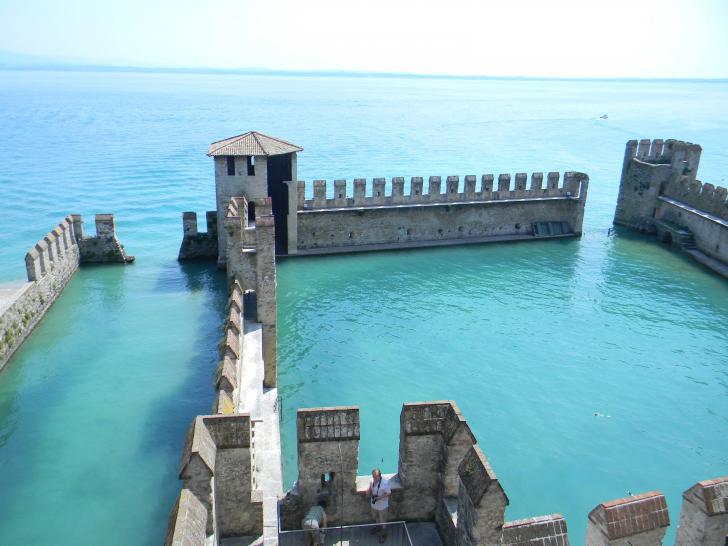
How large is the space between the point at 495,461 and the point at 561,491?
149cm

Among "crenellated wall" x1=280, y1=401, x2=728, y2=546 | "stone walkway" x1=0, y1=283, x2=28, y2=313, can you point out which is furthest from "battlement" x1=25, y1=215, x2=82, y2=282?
"crenellated wall" x1=280, y1=401, x2=728, y2=546

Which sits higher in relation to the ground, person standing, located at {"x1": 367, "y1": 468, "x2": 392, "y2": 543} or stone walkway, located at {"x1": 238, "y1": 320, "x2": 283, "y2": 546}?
person standing, located at {"x1": 367, "y1": 468, "x2": 392, "y2": 543}

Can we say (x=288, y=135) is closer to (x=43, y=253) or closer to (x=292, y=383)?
(x=43, y=253)

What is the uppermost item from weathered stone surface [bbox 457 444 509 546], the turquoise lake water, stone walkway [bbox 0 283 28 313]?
weathered stone surface [bbox 457 444 509 546]

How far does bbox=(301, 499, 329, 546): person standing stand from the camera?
7.69 m

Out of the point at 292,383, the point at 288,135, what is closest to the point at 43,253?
the point at 292,383

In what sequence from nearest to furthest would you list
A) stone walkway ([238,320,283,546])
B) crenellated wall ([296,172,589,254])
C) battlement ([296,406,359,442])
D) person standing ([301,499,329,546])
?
battlement ([296,406,359,442]) < person standing ([301,499,329,546]) < stone walkway ([238,320,283,546]) < crenellated wall ([296,172,589,254])

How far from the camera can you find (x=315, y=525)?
7660mm

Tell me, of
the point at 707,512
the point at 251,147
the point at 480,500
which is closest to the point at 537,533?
the point at 480,500

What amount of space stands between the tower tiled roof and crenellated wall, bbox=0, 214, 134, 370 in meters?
5.89

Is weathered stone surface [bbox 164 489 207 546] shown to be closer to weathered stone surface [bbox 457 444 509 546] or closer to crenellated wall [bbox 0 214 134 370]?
weathered stone surface [bbox 457 444 509 546]

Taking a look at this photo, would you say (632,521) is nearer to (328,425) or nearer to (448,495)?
(448,495)

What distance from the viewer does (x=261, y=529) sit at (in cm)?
799

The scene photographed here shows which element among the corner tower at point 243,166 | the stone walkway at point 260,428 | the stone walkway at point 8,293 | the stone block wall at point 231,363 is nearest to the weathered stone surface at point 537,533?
the stone walkway at point 260,428
